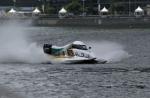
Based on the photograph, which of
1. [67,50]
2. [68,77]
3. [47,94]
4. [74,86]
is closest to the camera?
[47,94]

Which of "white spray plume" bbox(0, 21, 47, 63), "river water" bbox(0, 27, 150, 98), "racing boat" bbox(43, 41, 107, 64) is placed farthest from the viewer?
"white spray plume" bbox(0, 21, 47, 63)

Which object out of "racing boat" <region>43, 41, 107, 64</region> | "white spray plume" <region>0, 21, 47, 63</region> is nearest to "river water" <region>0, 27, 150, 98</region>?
"white spray plume" <region>0, 21, 47, 63</region>

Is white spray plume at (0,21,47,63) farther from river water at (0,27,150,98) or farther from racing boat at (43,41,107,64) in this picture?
racing boat at (43,41,107,64)

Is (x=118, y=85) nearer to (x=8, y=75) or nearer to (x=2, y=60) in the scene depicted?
(x=8, y=75)

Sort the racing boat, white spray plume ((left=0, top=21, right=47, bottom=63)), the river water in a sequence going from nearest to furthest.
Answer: the river water, the racing boat, white spray plume ((left=0, top=21, right=47, bottom=63))

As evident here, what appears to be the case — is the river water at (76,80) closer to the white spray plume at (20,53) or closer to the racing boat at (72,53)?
the white spray plume at (20,53)

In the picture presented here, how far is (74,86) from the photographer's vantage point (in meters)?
47.0

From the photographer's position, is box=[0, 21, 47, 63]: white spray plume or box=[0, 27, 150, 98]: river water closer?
box=[0, 27, 150, 98]: river water

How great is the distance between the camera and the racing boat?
65875 millimetres

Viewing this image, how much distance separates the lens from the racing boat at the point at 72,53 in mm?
65875

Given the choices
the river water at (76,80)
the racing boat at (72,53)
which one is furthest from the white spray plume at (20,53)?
the racing boat at (72,53)

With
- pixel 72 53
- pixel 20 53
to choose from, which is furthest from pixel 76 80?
pixel 20 53

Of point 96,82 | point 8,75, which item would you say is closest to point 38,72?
point 8,75

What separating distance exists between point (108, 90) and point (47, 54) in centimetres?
2337
